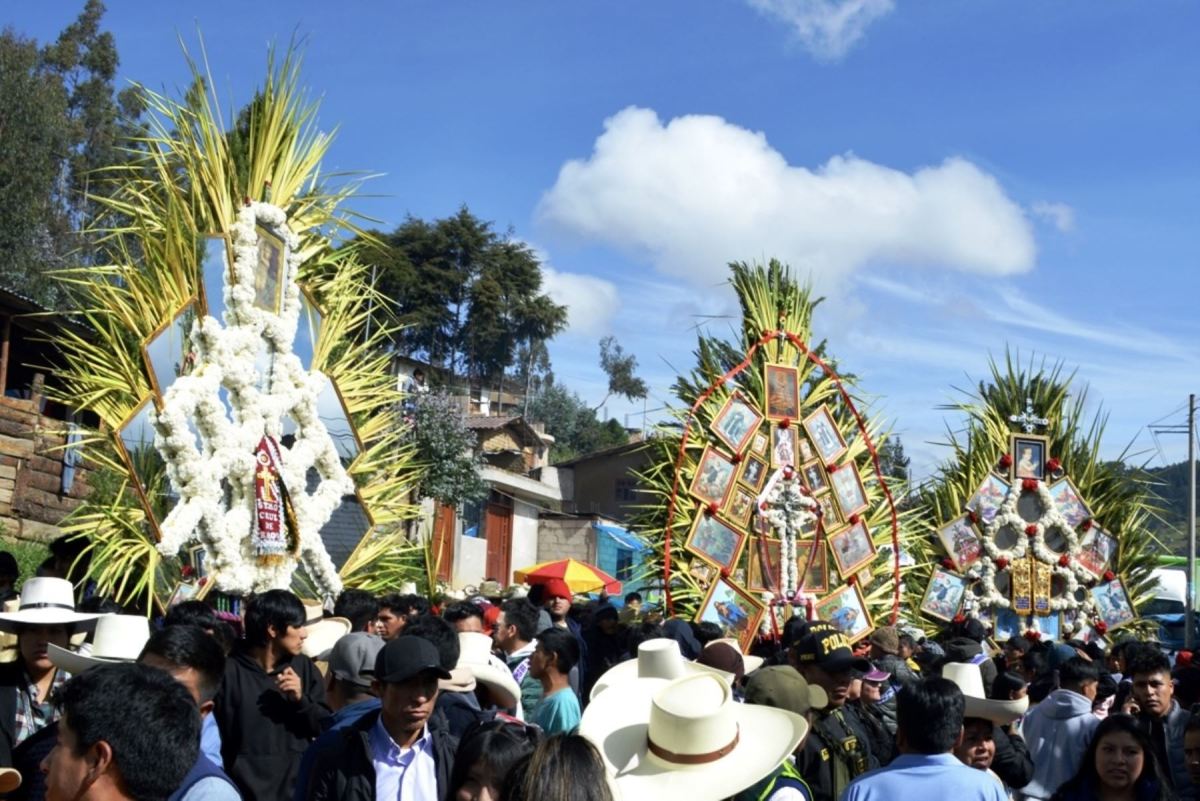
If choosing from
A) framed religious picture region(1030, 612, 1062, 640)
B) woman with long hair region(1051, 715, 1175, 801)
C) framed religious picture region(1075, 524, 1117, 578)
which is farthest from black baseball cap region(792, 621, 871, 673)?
framed religious picture region(1075, 524, 1117, 578)

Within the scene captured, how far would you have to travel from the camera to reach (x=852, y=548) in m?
14.8

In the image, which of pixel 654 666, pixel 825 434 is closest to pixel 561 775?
pixel 654 666

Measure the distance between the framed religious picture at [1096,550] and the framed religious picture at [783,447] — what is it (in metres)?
5.31

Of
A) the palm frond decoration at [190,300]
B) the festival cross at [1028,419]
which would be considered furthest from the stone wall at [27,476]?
the festival cross at [1028,419]

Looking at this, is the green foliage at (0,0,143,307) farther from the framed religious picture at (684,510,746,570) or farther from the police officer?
the police officer

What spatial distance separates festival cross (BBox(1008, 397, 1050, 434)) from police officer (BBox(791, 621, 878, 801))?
12420mm

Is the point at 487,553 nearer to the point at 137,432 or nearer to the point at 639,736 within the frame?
the point at 137,432

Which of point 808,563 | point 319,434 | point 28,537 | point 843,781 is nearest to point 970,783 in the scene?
point 843,781

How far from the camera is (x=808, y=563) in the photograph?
47.1ft

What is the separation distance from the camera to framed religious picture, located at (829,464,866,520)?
578 inches

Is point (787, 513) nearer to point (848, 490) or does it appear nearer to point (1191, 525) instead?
point (848, 490)

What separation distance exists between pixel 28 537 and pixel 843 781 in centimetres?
1225

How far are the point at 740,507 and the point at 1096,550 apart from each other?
6.38 metres

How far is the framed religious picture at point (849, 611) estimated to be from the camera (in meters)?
14.5
